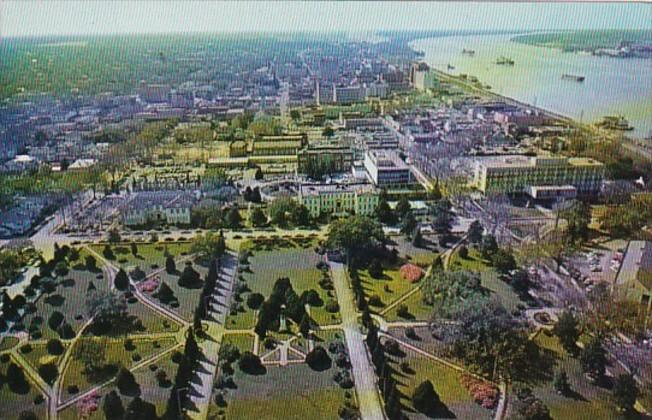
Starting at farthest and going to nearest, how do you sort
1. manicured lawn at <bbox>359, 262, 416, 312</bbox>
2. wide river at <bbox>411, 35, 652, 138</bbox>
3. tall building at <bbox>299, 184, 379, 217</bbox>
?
wide river at <bbox>411, 35, 652, 138</bbox> → tall building at <bbox>299, 184, 379, 217</bbox> → manicured lawn at <bbox>359, 262, 416, 312</bbox>

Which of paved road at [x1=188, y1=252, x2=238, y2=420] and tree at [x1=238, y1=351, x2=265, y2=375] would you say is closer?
paved road at [x1=188, y1=252, x2=238, y2=420]

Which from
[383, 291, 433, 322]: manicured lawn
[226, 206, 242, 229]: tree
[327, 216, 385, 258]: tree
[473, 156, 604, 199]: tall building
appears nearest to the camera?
[383, 291, 433, 322]: manicured lawn

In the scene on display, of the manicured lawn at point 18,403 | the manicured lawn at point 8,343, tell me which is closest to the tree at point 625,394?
the manicured lawn at point 18,403

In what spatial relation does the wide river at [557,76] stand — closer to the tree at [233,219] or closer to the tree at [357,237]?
the tree at [357,237]

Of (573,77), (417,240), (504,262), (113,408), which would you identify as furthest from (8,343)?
(573,77)

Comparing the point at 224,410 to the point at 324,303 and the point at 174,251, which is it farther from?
the point at 174,251

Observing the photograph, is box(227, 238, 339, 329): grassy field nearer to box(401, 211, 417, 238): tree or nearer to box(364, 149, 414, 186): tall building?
box(401, 211, 417, 238): tree

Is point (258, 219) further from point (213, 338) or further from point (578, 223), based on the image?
point (578, 223)

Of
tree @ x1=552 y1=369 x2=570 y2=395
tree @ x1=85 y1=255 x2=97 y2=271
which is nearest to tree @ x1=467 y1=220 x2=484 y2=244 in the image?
tree @ x1=552 y1=369 x2=570 y2=395
